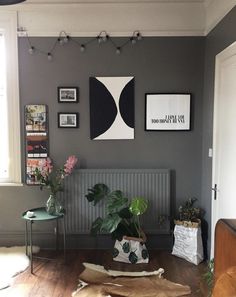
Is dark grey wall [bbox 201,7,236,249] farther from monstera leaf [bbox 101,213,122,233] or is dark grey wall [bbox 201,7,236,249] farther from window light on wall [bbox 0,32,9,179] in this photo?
window light on wall [bbox 0,32,9,179]

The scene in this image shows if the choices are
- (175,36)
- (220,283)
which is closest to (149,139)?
(175,36)

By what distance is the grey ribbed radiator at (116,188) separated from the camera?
368 centimetres

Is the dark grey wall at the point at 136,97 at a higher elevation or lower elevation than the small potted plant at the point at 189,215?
higher

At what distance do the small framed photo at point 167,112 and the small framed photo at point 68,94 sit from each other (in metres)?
0.81

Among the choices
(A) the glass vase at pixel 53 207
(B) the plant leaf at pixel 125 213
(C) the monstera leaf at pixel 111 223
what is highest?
(A) the glass vase at pixel 53 207

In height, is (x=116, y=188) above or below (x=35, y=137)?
below

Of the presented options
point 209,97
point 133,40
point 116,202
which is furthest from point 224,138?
point 133,40

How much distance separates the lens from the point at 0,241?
3.81m

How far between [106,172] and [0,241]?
4.92ft

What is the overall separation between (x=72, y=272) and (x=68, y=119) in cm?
164

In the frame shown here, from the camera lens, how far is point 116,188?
370 centimetres

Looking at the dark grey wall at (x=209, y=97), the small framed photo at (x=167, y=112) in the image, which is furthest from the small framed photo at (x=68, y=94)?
the dark grey wall at (x=209, y=97)

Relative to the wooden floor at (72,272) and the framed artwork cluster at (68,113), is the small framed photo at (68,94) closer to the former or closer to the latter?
the framed artwork cluster at (68,113)

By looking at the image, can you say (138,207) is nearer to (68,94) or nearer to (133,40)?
(68,94)
